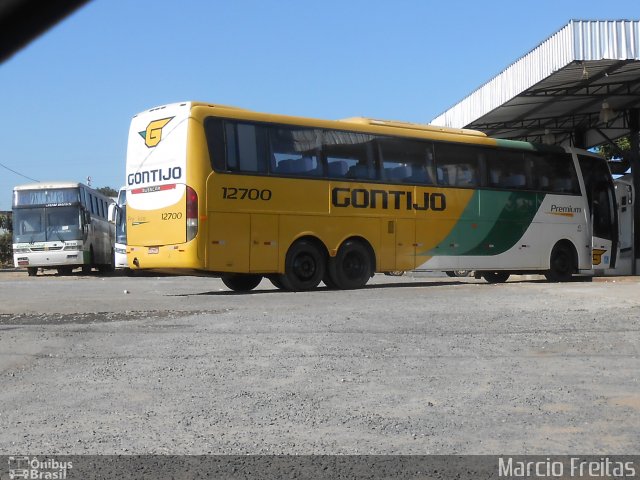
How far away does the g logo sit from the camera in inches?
639

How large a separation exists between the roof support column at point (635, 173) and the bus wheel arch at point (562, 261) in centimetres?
548

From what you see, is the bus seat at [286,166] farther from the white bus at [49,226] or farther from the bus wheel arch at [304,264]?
the white bus at [49,226]

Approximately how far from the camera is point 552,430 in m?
5.64

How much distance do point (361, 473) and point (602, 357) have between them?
170 inches

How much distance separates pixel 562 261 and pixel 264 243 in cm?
911

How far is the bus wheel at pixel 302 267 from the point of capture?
17.0 meters

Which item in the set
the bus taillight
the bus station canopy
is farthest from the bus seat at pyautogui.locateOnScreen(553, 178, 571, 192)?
the bus taillight

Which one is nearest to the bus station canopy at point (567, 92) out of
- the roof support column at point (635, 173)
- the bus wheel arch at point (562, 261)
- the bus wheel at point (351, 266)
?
the roof support column at point (635, 173)

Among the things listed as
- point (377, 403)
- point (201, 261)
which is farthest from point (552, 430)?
point (201, 261)

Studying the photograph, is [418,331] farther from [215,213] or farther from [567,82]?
[567,82]

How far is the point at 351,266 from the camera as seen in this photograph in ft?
59.2

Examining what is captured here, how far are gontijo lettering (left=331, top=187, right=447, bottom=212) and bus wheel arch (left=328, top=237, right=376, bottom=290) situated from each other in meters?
0.82

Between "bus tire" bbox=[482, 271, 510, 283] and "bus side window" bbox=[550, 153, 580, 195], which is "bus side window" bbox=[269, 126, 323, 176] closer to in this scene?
"bus side window" bbox=[550, 153, 580, 195]

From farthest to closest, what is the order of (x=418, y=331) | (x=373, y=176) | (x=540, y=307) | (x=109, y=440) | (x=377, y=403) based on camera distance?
(x=373, y=176)
(x=540, y=307)
(x=418, y=331)
(x=377, y=403)
(x=109, y=440)
